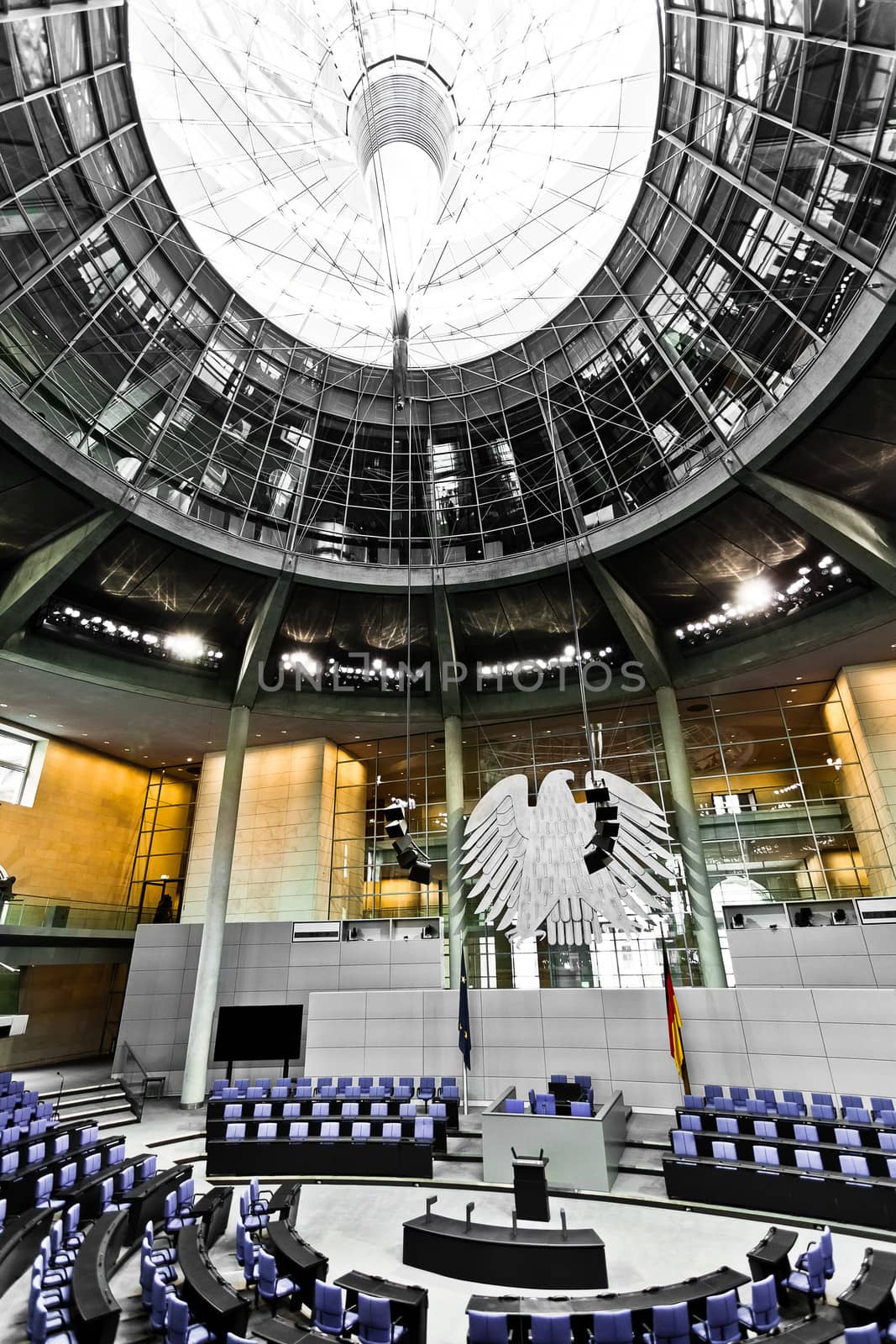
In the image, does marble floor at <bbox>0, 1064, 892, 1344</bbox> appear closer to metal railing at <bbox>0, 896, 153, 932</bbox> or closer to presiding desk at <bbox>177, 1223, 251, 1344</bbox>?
presiding desk at <bbox>177, 1223, 251, 1344</bbox>

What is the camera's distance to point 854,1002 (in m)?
18.5

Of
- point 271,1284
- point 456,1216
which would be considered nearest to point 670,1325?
point 271,1284

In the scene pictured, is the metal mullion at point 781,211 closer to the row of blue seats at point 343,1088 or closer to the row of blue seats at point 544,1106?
the row of blue seats at point 544,1106

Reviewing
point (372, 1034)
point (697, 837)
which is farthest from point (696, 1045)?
point (372, 1034)

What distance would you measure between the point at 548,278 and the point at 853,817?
22.3 metres

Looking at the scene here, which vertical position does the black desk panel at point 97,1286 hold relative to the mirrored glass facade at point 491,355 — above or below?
below

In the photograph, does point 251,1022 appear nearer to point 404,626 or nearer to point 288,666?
point 288,666

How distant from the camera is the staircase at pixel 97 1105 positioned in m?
19.8

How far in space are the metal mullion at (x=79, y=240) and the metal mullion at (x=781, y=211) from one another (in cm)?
1400

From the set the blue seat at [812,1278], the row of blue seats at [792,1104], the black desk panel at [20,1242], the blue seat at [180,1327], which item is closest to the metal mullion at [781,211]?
the blue seat at [812,1278]

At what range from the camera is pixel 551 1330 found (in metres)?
7.43

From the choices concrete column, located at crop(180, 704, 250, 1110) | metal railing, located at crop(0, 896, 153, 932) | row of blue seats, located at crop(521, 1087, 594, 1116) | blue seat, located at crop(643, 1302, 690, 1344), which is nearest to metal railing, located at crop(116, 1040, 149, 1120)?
concrete column, located at crop(180, 704, 250, 1110)

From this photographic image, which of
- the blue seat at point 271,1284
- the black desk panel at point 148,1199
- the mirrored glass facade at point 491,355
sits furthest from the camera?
the mirrored glass facade at point 491,355

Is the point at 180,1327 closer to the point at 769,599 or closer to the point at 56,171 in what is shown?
the point at 56,171
